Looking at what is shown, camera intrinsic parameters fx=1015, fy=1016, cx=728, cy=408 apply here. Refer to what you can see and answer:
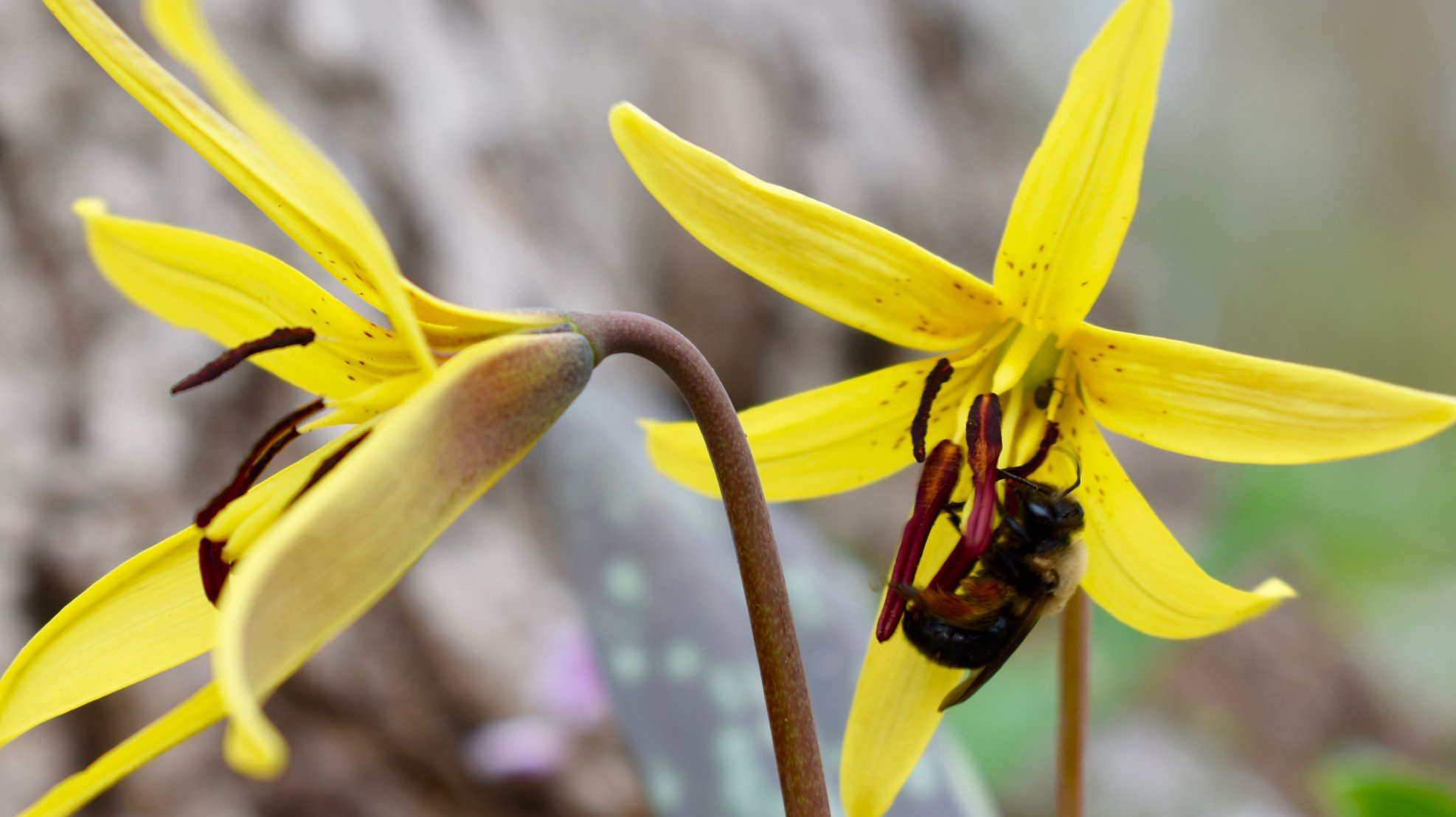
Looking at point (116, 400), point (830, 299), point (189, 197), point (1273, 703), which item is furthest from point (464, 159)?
point (1273, 703)

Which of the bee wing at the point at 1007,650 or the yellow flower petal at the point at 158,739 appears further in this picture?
the bee wing at the point at 1007,650

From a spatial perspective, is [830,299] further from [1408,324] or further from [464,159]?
[1408,324]

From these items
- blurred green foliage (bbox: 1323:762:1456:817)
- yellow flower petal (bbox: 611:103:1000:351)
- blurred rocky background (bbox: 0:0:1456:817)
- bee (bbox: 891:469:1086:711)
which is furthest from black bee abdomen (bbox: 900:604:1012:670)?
blurred green foliage (bbox: 1323:762:1456:817)

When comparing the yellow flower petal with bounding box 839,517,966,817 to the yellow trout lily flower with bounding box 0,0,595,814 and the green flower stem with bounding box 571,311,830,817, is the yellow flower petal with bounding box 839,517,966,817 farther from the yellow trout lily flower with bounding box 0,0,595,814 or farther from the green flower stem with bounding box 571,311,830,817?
the yellow trout lily flower with bounding box 0,0,595,814

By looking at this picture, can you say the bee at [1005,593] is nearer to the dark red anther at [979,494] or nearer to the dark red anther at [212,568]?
the dark red anther at [979,494]

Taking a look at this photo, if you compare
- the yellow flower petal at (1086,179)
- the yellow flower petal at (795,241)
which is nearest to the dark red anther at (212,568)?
the yellow flower petal at (795,241)

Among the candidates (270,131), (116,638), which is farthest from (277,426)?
(270,131)
